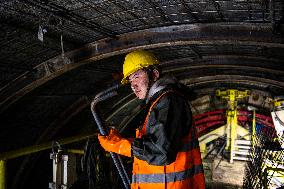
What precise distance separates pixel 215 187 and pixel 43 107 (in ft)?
22.2

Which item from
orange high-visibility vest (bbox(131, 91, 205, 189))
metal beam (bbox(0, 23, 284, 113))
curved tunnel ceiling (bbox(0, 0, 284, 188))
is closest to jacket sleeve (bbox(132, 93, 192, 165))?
orange high-visibility vest (bbox(131, 91, 205, 189))

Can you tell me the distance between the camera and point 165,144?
2473 mm

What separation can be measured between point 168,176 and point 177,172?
3.6 inches

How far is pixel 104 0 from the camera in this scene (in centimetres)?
A: 405

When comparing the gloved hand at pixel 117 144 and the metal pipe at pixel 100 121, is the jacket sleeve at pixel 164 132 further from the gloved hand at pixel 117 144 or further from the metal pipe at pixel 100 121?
the metal pipe at pixel 100 121

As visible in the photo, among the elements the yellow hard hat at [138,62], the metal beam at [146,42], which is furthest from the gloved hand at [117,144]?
the metal beam at [146,42]

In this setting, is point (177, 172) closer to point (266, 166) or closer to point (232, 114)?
point (266, 166)

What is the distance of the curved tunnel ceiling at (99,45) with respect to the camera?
13.6 ft

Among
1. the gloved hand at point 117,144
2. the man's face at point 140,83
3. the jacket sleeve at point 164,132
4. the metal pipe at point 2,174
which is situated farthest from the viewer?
the metal pipe at point 2,174

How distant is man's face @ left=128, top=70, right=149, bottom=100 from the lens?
311 cm

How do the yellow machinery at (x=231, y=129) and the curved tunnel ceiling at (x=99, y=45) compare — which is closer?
the curved tunnel ceiling at (x=99, y=45)

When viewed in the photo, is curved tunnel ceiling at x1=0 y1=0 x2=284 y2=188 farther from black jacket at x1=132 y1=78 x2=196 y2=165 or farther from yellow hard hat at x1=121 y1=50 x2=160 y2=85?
black jacket at x1=132 y1=78 x2=196 y2=165

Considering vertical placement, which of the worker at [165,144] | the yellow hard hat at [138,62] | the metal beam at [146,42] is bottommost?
the worker at [165,144]

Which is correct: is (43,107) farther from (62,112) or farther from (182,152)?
(182,152)
